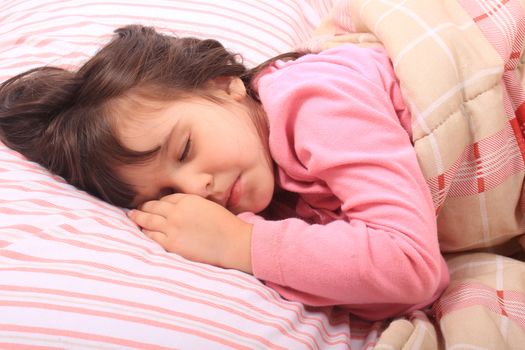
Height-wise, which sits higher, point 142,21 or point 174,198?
point 142,21

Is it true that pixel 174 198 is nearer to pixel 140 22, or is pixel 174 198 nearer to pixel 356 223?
pixel 356 223

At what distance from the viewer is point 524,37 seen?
920mm

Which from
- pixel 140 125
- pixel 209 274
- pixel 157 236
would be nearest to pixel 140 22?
pixel 140 125

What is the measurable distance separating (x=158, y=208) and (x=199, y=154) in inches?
4.2

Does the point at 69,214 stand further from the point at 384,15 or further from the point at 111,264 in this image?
the point at 384,15

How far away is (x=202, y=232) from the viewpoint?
2.67 feet

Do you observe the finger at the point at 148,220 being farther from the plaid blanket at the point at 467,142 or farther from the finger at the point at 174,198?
the plaid blanket at the point at 467,142

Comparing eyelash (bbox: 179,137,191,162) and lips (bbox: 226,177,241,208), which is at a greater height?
eyelash (bbox: 179,137,191,162)

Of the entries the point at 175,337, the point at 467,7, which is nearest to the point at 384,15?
the point at 467,7

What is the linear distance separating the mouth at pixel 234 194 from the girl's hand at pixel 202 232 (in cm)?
6

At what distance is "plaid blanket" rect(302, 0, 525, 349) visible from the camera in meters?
0.82

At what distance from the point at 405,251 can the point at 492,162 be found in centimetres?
26

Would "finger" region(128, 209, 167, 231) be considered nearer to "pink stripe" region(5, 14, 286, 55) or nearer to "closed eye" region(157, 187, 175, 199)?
"closed eye" region(157, 187, 175, 199)

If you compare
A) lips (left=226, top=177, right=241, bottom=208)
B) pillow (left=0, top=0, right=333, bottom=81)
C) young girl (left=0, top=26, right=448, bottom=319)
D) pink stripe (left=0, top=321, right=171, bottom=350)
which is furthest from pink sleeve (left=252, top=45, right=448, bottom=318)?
pillow (left=0, top=0, right=333, bottom=81)
